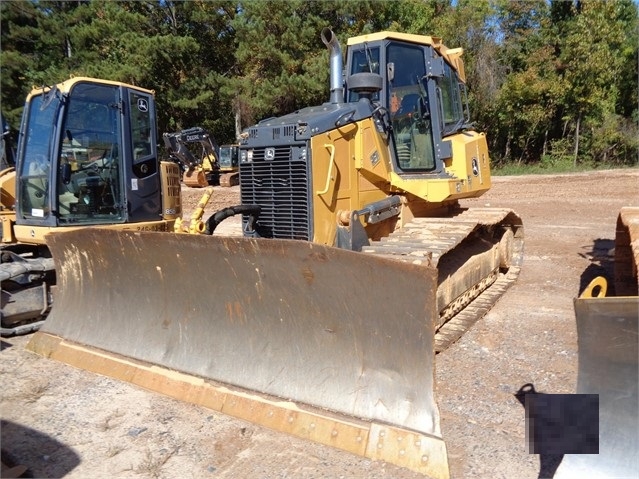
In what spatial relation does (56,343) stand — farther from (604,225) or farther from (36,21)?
(36,21)

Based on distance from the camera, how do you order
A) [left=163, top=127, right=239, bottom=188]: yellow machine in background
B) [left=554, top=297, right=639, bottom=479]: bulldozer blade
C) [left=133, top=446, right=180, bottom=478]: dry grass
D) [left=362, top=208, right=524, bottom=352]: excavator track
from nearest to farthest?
[left=554, top=297, right=639, bottom=479]: bulldozer blade → [left=133, top=446, right=180, bottom=478]: dry grass → [left=362, top=208, right=524, bottom=352]: excavator track → [left=163, top=127, right=239, bottom=188]: yellow machine in background

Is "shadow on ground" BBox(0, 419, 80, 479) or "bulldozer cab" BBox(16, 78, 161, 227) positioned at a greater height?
"bulldozer cab" BBox(16, 78, 161, 227)

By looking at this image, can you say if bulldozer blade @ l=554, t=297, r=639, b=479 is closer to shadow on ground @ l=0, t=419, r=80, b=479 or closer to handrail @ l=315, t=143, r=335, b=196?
handrail @ l=315, t=143, r=335, b=196

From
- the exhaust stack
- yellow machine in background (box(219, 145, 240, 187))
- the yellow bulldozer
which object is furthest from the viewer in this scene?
yellow machine in background (box(219, 145, 240, 187))

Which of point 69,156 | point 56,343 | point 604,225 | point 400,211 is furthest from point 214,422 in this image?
point 604,225

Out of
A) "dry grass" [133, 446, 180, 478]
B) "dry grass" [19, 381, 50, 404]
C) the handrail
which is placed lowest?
"dry grass" [133, 446, 180, 478]

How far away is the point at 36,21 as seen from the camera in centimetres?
2345

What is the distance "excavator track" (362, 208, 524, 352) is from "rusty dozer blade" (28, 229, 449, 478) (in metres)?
0.66

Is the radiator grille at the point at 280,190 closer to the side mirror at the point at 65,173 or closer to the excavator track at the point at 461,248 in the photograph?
the excavator track at the point at 461,248

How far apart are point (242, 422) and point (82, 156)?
3.50 m

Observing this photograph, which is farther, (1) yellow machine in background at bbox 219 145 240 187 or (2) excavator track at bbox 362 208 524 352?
(1) yellow machine in background at bbox 219 145 240 187

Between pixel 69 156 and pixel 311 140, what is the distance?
264 cm

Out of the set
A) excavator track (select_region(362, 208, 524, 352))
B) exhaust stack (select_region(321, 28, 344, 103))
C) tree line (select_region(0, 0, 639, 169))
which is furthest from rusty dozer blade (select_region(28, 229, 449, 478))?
tree line (select_region(0, 0, 639, 169))

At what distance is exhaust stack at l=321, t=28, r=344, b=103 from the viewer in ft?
16.3
